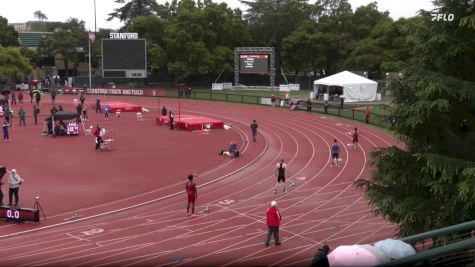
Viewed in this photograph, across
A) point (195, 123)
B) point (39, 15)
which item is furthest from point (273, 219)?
point (39, 15)

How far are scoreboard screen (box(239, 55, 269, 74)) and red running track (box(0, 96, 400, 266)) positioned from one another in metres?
31.7

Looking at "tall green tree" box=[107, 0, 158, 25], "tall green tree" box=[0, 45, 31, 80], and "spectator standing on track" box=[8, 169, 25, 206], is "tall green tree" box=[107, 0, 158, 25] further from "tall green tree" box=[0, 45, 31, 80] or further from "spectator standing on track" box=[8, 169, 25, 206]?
"spectator standing on track" box=[8, 169, 25, 206]

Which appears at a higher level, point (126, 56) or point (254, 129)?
point (126, 56)

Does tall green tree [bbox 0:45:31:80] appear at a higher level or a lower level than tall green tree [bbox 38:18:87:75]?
lower

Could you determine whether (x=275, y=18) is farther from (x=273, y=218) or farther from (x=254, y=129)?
(x=273, y=218)

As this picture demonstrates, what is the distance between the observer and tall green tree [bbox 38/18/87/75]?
7950 cm

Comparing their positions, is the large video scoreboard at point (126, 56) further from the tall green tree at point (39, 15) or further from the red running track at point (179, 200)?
the tall green tree at point (39, 15)

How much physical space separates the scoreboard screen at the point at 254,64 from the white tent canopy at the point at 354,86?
548 inches

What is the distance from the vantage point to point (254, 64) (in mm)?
67000

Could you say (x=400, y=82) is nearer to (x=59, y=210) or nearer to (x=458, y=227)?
(x=458, y=227)

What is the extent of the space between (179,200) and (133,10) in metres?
76.1

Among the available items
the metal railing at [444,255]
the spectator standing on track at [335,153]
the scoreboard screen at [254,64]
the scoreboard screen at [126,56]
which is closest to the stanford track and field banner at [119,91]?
the scoreboard screen at [126,56]

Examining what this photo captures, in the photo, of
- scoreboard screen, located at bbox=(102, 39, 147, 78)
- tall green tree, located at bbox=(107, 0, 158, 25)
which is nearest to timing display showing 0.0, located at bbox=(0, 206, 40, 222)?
scoreboard screen, located at bbox=(102, 39, 147, 78)

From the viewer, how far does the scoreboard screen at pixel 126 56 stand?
62312 mm
